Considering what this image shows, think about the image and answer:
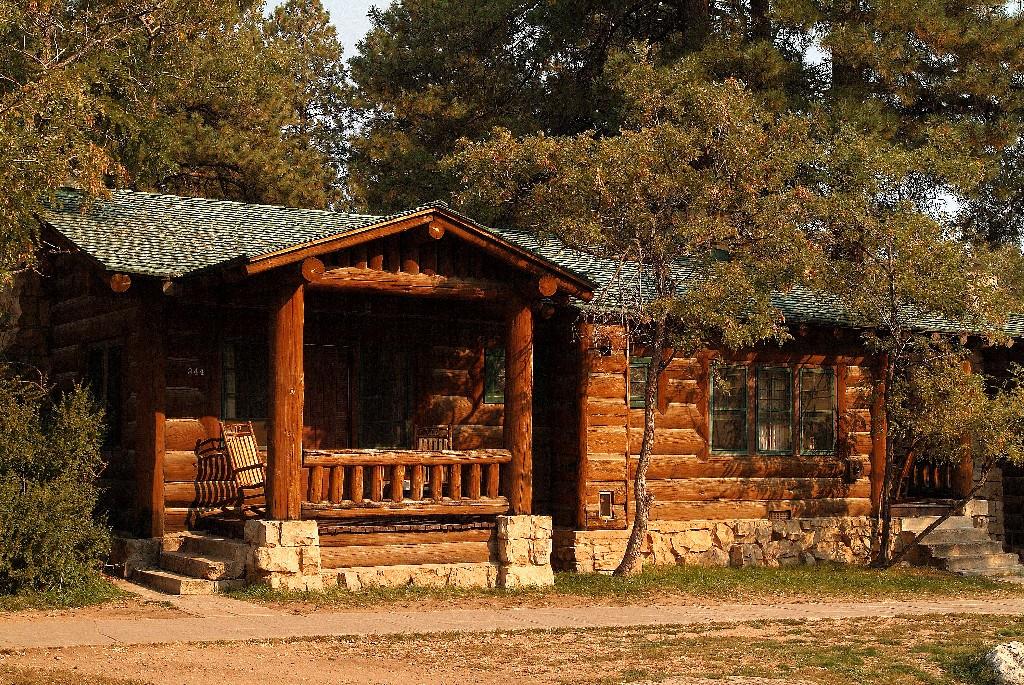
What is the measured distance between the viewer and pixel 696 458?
2114 centimetres

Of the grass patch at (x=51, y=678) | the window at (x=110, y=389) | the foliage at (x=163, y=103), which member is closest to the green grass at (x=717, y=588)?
the window at (x=110, y=389)

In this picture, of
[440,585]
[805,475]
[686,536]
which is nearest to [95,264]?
[440,585]

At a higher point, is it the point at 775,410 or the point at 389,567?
the point at 775,410

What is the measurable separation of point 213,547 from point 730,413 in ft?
27.5

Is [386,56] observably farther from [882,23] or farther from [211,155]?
[882,23]

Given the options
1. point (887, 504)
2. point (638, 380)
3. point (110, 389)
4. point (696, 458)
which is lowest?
point (887, 504)

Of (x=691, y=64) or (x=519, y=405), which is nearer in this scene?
(x=519, y=405)

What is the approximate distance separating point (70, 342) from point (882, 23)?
19176 millimetres

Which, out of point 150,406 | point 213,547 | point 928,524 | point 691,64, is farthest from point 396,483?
point 691,64

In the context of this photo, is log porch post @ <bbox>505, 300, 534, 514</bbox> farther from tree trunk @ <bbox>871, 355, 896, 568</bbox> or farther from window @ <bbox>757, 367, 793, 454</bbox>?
tree trunk @ <bbox>871, 355, 896, 568</bbox>

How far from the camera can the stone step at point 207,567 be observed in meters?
16.0

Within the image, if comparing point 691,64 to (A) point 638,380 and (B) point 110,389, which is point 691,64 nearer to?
(A) point 638,380

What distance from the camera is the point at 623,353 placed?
791 inches

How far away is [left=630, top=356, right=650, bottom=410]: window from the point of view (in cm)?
2041
